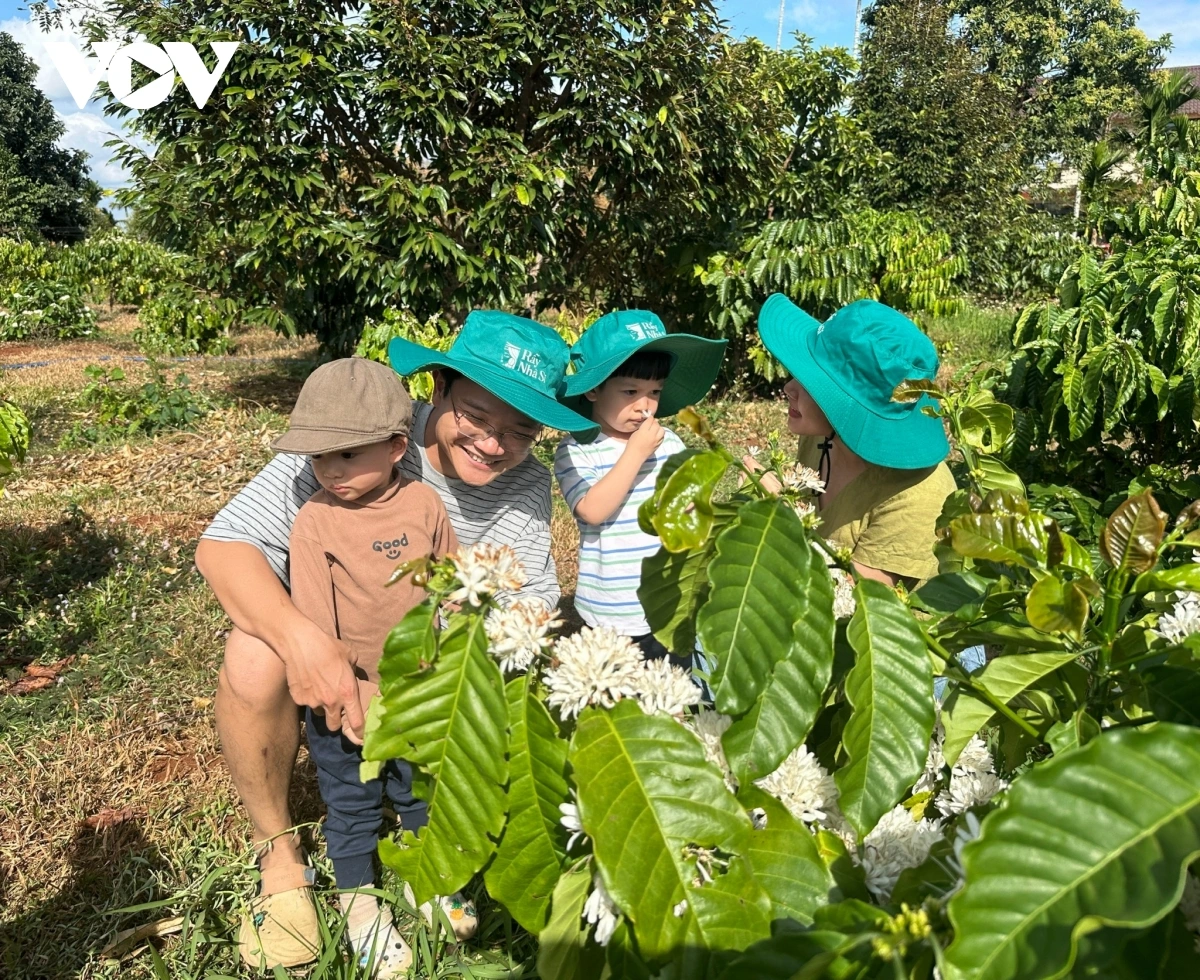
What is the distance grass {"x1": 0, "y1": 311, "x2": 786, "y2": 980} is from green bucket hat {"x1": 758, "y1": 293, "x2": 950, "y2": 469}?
4.35 ft

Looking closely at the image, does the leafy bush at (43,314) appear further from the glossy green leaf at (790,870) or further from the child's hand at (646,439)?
the glossy green leaf at (790,870)

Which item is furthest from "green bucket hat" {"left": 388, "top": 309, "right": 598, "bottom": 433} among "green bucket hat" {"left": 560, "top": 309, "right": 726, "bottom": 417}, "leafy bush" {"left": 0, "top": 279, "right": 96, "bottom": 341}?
"leafy bush" {"left": 0, "top": 279, "right": 96, "bottom": 341}

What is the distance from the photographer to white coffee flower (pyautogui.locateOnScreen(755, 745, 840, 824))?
870 millimetres

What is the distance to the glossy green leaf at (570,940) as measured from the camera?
0.79m

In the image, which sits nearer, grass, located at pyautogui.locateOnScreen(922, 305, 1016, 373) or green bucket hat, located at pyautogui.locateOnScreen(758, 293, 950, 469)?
green bucket hat, located at pyautogui.locateOnScreen(758, 293, 950, 469)

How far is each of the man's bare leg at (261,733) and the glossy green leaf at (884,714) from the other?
4.57 ft

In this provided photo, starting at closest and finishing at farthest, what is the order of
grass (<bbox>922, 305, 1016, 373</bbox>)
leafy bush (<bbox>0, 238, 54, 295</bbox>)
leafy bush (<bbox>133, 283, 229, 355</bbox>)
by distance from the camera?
leafy bush (<bbox>133, 283, 229, 355</bbox>) → grass (<bbox>922, 305, 1016, 373</bbox>) → leafy bush (<bbox>0, 238, 54, 295</bbox>)

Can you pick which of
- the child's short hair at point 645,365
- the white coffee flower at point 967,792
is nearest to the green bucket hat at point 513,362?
the child's short hair at point 645,365

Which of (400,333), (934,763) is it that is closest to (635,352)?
(934,763)

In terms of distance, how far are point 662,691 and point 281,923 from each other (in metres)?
1.49

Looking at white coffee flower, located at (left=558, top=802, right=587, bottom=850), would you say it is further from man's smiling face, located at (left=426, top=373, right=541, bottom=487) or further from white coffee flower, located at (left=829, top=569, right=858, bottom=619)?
man's smiling face, located at (left=426, top=373, right=541, bottom=487)

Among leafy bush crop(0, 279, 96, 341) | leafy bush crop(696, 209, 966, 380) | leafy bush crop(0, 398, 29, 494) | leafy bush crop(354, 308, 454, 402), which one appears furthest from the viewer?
leafy bush crop(0, 279, 96, 341)

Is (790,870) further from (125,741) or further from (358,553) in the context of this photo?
(125,741)

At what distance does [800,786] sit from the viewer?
87cm
